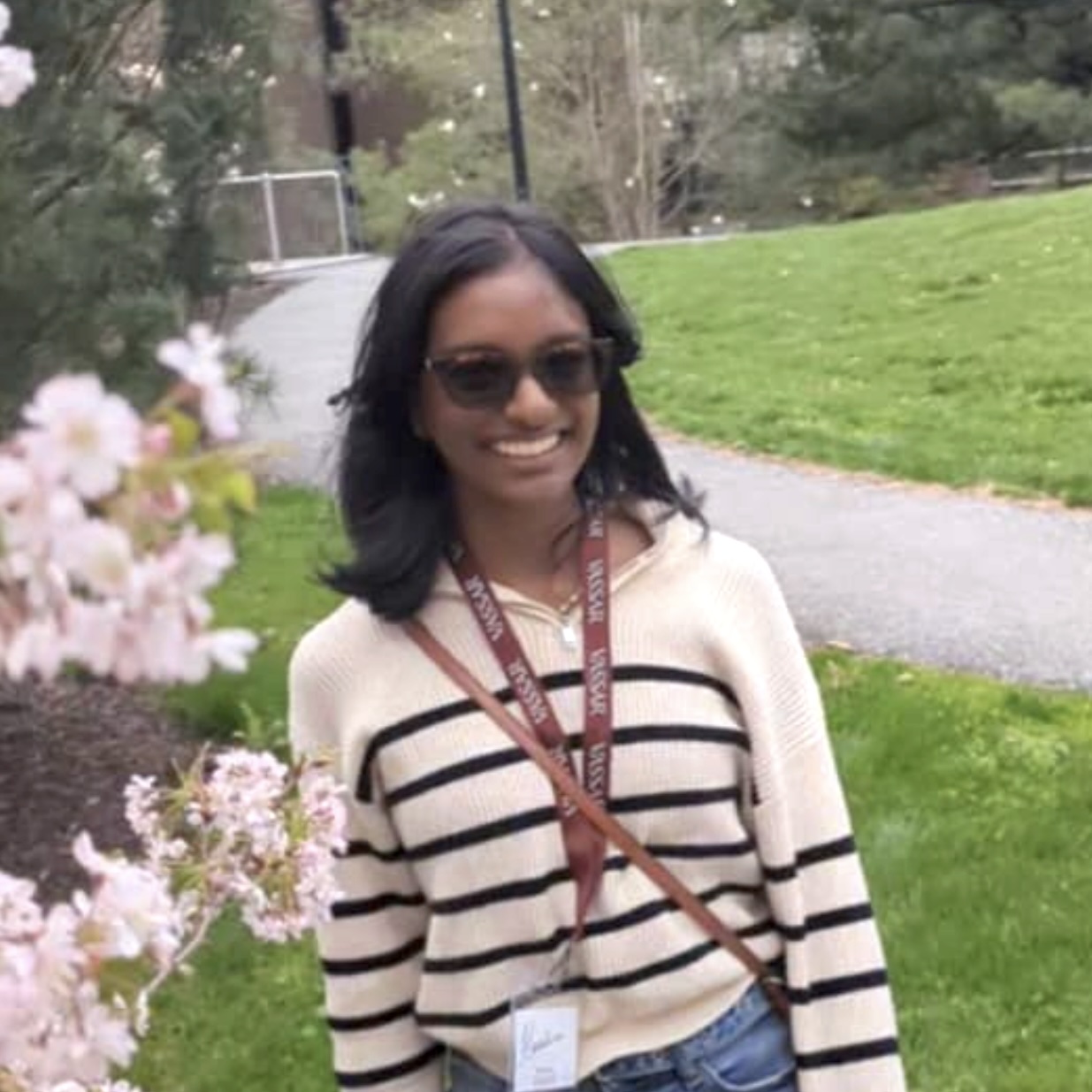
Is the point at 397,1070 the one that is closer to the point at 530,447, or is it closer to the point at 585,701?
the point at 585,701

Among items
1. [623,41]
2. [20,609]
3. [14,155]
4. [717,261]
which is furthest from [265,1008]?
[623,41]

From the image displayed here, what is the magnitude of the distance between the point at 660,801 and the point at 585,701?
11 centimetres

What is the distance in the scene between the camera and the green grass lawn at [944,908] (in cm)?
473

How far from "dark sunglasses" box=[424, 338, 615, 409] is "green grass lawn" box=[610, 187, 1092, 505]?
25.0 ft

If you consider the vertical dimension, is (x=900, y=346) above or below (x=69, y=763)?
below

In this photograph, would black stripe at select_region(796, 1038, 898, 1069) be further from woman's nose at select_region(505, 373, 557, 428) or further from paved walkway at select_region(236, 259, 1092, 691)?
paved walkway at select_region(236, 259, 1092, 691)

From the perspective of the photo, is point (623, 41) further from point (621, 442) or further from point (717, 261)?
point (621, 442)

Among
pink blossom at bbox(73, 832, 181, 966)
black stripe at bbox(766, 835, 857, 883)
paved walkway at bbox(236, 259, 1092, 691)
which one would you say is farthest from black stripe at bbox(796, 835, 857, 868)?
paved walkway at bbox(236, 259, 1092, 691)

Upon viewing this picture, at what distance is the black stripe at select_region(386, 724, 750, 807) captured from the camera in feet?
7.19

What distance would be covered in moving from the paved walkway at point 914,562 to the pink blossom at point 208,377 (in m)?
5.07

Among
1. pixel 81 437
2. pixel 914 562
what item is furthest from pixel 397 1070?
pixel 914 562

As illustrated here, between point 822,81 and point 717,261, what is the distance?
1262cm

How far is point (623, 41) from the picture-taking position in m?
29.1

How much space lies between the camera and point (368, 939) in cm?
235
